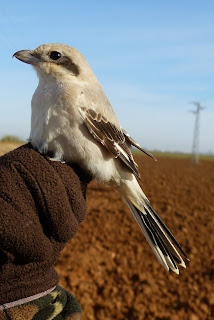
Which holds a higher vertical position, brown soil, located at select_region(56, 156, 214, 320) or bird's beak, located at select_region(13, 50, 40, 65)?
bird's beak, located at select_region(13, 50, 40, 65)

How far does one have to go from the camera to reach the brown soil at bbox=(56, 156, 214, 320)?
22.1 feet

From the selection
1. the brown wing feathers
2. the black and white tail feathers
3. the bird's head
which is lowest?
the black and white tail feathers

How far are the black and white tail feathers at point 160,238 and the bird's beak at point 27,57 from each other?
133 centimetres

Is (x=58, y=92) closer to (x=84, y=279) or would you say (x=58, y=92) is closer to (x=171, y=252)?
(x=171, y=252)

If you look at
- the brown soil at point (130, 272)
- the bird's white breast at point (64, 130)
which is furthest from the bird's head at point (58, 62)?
the brown soil at point (130, 272)

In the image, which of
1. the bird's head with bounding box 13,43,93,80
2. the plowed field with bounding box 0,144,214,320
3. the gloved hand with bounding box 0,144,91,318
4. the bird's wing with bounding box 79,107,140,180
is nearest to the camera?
the gloved hand with bounding box 0,144,91,318

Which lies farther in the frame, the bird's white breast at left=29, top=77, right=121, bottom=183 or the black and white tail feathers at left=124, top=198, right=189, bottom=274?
the black and white tail feathers at left=124, top=198, right=189, bottom=274

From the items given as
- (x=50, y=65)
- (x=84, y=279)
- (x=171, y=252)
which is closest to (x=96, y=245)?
(x=84, y=279)

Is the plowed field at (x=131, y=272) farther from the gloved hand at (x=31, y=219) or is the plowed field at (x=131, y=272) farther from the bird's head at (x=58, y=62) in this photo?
the gloved hand at (x=31, y=219)

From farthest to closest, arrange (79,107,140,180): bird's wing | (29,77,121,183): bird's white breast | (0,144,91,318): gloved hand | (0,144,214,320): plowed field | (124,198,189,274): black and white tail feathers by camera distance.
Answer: (0,144,214,320): plowed field, (124,198,189,274): black and white tail feathers, (79,107,140,180): bird's wing, (29,77,121,183): bird's white breast, (0,144,91,318): gloved hand

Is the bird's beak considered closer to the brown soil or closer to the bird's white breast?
the bird's white breast

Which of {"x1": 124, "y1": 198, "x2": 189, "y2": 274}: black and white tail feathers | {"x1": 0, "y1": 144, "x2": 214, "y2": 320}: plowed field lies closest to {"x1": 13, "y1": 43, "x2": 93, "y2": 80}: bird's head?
{"x1": 124, "y1": 198, "x2": 189, "y2": 274}: black and white tail feathers

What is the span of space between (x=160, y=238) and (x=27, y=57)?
171 centimetres

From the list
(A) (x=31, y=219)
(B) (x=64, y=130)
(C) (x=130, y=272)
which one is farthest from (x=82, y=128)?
(C) (x=130, y=272)
